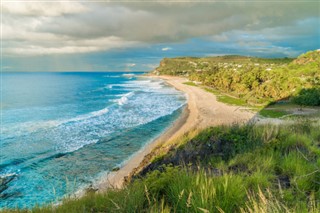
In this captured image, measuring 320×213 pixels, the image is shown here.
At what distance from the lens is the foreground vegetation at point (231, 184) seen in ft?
11.0

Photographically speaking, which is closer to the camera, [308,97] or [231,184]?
[231,184]

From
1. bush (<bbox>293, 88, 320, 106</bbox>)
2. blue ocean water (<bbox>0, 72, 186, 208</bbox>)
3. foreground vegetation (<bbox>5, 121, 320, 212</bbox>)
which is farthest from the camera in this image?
bush (<bbox>293, 88, 320, 106</bbox>)

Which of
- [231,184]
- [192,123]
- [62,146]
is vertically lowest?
[62,146]

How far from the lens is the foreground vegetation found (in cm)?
335

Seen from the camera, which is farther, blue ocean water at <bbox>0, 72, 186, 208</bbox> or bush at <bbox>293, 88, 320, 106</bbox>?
bush at <bbox>293, 88, 320, 106</bbox>

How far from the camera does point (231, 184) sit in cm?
377

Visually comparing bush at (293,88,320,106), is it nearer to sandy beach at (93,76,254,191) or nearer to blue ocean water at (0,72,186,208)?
sandy beach at (93,76,254,191)

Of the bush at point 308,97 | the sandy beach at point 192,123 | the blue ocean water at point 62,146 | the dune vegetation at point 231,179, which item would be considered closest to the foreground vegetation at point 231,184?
the dune vegetation at point 231,179

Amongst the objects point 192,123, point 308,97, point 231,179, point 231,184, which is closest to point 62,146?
point 192,123

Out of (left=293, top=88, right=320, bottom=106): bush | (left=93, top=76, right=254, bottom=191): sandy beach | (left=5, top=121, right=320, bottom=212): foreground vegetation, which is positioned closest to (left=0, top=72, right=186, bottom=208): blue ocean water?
(left=93, top=76, right=254, bottom=191): sandy beach

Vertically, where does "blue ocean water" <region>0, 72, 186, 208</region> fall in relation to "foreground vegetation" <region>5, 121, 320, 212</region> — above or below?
below

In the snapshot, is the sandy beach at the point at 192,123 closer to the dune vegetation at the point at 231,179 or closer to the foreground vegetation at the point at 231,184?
the dune vegetation at the point at 231,179

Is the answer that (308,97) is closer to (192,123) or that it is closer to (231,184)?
(192,123)

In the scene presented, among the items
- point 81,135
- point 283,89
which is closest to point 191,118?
point 81,135
